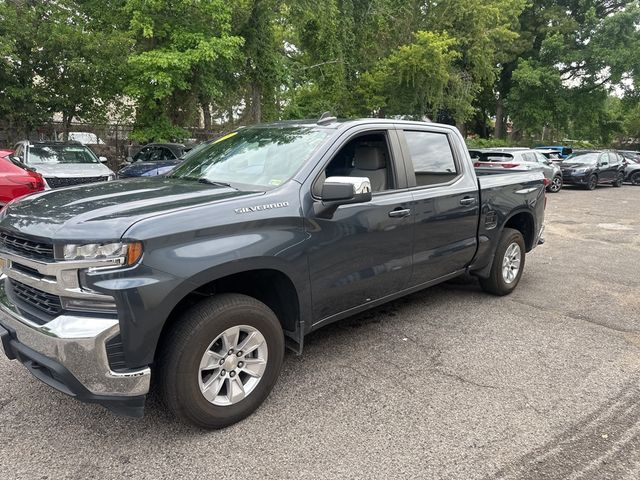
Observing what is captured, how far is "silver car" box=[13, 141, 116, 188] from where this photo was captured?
10.2 metres

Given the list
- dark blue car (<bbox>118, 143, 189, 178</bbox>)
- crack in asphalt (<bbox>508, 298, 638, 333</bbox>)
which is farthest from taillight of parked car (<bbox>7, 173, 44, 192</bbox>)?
crack in asphalt (<bbox>508, 298, 638, 333</bbox>)

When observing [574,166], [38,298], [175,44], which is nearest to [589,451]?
[38,298]

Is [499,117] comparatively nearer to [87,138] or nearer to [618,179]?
[618,179]

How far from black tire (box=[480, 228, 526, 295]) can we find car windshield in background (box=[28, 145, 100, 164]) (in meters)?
9.87

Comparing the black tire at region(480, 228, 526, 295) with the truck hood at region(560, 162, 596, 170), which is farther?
the truck hood at region(560, 162, 596, 170)

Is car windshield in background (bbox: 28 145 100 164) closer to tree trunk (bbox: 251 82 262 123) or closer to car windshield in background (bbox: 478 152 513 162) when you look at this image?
tree trunk (bbox: 251 82 262 123)

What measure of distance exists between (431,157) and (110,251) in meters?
3.05

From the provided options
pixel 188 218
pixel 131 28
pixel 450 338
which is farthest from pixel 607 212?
pixel 131 28

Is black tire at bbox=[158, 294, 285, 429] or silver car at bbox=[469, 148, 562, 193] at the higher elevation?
silver car at bbox=[469, 148, 562, 193]

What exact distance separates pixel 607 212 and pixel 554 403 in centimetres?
1198

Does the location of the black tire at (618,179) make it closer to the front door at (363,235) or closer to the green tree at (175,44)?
the green tree at (175,44)

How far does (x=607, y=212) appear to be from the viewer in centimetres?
1337

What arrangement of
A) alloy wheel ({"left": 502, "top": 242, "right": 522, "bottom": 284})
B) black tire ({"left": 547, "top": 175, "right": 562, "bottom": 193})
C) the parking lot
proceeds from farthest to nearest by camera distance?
1. black tire ({"left": 547, "top": 175, "right": 562, "bottom": 193})
2. alloy wheel ({"left": 502, "top": 242, "right": 522, "bottom": 284})
3. the parking lot

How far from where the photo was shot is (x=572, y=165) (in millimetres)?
20125
